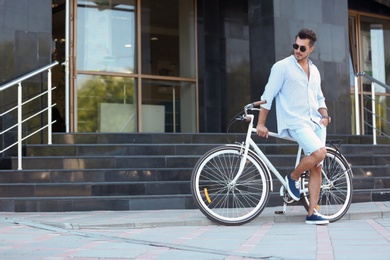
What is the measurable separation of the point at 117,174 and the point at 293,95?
2648 mm

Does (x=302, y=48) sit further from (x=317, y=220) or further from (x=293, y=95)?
(x=317, y=220)

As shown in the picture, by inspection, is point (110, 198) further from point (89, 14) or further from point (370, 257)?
point (89, 14)

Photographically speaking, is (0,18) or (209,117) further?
(209,117)

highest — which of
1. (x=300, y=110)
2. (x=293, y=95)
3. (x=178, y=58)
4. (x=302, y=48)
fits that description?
(x=178, y=58)

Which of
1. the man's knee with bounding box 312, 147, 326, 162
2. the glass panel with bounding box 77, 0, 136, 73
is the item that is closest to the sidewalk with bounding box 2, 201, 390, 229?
the man's knee with bounding box 312, 147, 326, 162

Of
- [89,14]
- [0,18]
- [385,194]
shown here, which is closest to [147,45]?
[89,14]

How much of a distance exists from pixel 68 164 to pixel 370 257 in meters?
4.57

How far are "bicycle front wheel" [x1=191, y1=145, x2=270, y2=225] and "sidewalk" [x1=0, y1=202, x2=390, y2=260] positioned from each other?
0.15 metres

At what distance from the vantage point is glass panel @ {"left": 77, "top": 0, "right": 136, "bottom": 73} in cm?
1247

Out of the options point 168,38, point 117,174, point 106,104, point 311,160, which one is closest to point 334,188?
point 311,160

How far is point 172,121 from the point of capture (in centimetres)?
1348

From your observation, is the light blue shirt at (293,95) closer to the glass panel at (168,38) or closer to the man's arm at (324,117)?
the man's arm at (324,117)

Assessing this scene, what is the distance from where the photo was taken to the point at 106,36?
1288cm

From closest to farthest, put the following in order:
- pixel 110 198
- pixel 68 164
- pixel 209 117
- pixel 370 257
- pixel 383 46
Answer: pixel 370 257, pixel 110 198, pixel 68 164, pixel 209 117, pixel 383 46
